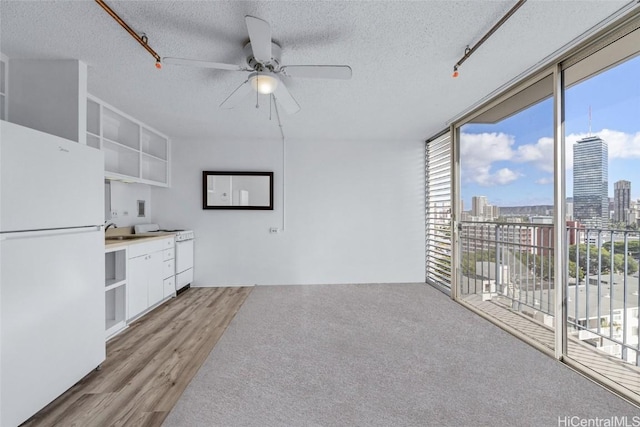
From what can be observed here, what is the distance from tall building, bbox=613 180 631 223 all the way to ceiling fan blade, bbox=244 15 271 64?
8.73 feet

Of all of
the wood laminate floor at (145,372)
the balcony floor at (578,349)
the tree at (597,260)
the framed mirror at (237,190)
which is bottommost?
the wood laminate floor at (145,372)

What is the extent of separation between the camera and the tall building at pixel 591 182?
2.01m

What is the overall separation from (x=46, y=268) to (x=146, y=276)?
1.55 metres

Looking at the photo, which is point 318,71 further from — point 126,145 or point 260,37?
point 126,145

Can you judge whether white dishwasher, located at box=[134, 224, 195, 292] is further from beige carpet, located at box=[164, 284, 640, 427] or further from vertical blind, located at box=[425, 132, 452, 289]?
vertical blind, located at box=[425, 132, 452, 289]

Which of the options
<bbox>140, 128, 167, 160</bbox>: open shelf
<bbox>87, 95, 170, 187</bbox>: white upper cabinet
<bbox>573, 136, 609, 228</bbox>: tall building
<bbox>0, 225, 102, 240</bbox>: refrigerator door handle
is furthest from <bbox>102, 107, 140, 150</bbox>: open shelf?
<bbox>573, 136, 609, 228</bbox>: tall building

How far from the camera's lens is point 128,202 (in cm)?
374

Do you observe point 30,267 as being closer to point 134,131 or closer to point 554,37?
point 134,131

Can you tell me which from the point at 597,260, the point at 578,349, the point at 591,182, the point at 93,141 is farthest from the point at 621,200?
the point at 93,141

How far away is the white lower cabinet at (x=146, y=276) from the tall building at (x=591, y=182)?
4.19 meters

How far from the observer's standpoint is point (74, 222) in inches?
70.7

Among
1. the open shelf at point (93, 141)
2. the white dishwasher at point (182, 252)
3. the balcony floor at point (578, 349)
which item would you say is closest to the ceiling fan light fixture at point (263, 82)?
the open shelf at point (93, 141)

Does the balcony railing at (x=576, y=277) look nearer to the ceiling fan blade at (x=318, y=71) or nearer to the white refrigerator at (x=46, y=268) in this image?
the ceiling fan blade at (x=318, y=71)

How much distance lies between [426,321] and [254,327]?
1867 mm
